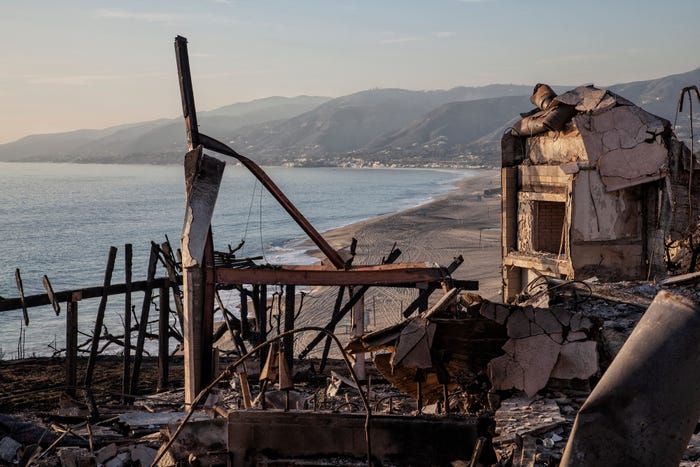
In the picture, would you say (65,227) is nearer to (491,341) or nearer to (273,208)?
(273,208)

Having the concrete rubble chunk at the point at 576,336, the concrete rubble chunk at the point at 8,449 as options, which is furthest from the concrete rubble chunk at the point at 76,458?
the concrete rubble chunk at the point at 576,336

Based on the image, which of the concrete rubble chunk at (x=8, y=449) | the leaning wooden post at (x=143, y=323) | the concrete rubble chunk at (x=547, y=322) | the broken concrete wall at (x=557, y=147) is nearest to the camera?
the concrete rubble chunk at (x=547, y=322)

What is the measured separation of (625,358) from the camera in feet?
12.8

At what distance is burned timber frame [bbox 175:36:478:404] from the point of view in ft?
35.9

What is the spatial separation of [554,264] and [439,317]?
654 cm

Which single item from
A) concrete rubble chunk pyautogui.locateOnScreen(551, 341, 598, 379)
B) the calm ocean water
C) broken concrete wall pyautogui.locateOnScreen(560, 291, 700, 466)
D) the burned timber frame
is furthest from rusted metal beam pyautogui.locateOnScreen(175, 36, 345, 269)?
the calm ocean water

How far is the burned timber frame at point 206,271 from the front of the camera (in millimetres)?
10938

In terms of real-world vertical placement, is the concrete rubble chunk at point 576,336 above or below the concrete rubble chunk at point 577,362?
above

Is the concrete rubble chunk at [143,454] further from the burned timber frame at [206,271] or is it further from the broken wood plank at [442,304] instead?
the broken wood plank at [442,304]

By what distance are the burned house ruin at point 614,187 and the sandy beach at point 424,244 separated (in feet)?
13.4

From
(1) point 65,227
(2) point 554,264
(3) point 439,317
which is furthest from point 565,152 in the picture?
(1) point 65,227

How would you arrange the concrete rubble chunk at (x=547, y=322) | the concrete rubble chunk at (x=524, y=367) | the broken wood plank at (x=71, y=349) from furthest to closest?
the broken wood plank at (x=71, y=349), the concrete rubble chunk at (x=547, y=322), the concrete rubble chunk at (x=524, y=367)

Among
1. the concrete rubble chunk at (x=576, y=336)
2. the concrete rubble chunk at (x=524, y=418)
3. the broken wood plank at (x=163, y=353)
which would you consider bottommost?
the broken wood plank at (x=163, y=353)

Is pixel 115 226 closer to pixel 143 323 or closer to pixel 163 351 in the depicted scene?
pixel 143 323
